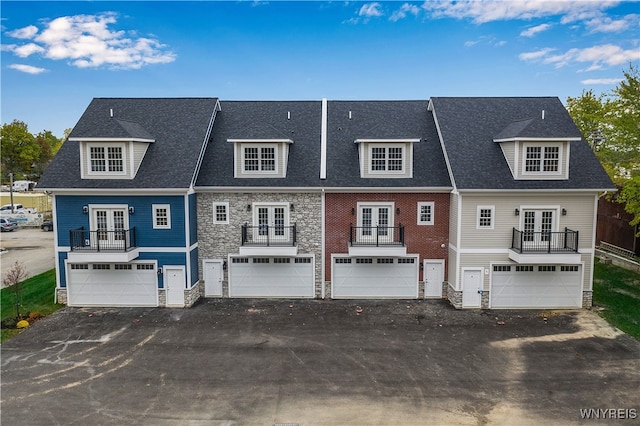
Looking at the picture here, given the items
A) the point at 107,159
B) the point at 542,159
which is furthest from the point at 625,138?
the point at 107,159

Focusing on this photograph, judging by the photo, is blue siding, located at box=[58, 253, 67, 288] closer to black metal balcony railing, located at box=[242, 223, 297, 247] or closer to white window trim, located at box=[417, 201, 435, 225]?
black metal balcony railing, located at box=[242, 223, 297, 247]

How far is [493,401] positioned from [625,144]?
1583 cm

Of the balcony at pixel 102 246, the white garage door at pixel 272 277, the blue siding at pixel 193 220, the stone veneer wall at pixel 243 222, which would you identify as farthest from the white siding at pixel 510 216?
the balcony at pixel 102 246

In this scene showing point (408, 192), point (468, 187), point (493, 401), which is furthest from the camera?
point (408, 192)

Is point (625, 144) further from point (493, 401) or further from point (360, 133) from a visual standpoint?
point (493, 401)

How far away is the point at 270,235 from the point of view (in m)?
19.2

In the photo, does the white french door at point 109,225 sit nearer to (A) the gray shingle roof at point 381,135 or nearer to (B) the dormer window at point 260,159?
(B) the dormer window at point 260,159

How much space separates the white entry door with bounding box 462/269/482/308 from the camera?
18203 millimetres

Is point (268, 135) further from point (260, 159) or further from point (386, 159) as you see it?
point (386, 159)

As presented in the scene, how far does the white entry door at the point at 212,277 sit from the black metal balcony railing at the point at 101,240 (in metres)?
3.27

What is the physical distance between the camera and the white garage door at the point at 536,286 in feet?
59.6

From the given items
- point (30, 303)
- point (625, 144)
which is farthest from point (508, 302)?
point (30, 303)

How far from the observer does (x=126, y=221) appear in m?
18.5

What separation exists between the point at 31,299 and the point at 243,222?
10288 mm
